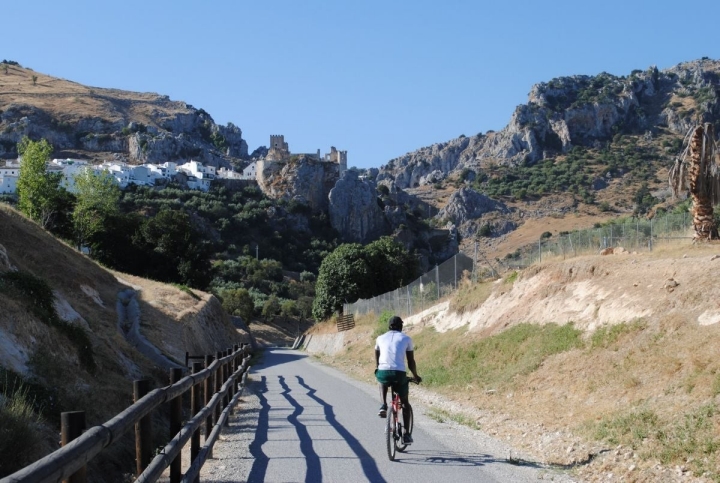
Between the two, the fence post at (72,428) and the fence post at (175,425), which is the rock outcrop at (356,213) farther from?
the fence post at (72,428)

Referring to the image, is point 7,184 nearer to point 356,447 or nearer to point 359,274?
point 359,274

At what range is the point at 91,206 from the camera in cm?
6372

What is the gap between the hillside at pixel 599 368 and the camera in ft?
31.1

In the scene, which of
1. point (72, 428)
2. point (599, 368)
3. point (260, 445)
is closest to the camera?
point (72, 428)

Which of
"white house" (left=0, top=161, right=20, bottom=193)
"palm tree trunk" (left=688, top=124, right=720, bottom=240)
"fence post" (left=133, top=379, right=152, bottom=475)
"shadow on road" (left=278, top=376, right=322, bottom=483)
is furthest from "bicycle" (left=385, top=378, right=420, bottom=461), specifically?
"white house" (left=0, top=161, right=20, bottom=193)

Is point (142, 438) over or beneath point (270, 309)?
beneath

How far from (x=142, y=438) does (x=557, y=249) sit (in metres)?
23.4

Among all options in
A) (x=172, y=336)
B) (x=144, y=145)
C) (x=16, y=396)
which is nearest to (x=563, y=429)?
(x=16, y=396)

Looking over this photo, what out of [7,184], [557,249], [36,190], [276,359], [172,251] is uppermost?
[7,184]

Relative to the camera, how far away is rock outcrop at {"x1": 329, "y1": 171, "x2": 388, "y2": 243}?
14862 cm

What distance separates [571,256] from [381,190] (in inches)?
5791

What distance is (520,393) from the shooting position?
51.2ft

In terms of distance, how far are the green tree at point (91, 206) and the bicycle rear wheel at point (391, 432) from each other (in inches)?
2150

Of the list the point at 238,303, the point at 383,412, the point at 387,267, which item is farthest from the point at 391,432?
the point at 238,303
